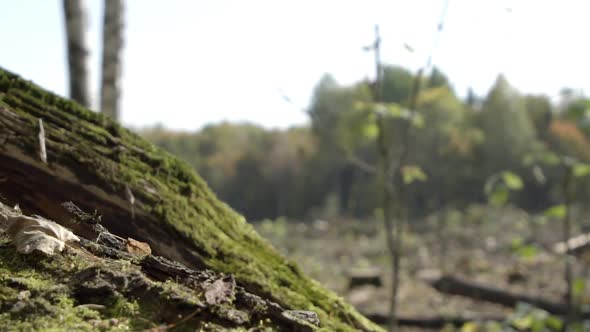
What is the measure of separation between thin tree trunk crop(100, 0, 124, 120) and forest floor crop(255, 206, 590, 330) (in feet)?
8.73

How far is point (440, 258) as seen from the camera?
53.2 feet

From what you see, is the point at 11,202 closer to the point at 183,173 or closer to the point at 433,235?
the point at 183,173

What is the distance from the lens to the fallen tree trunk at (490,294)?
984cm

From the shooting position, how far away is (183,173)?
2.05 m

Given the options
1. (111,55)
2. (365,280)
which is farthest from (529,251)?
(365,280)

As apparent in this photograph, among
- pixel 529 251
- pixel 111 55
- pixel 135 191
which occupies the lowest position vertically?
pixel 135 191

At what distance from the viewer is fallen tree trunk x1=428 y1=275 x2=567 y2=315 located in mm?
9836

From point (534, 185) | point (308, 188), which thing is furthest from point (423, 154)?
point (308, 188)

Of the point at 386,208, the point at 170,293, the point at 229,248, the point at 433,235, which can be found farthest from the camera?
the point at 433,235

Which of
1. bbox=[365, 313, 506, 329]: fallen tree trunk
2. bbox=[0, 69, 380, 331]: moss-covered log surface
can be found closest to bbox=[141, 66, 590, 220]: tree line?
bbox=[365, 313, 506, 329]: fallen tree trunk

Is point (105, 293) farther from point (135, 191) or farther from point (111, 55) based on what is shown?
point (111, 55)

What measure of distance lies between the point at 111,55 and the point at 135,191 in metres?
5.04

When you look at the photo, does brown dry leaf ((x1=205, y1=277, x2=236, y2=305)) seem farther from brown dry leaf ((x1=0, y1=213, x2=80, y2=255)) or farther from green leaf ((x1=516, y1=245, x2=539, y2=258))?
green leaf ((x1=516, y1=245, x2=539, y2=258))

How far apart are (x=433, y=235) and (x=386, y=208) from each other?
17717mm
